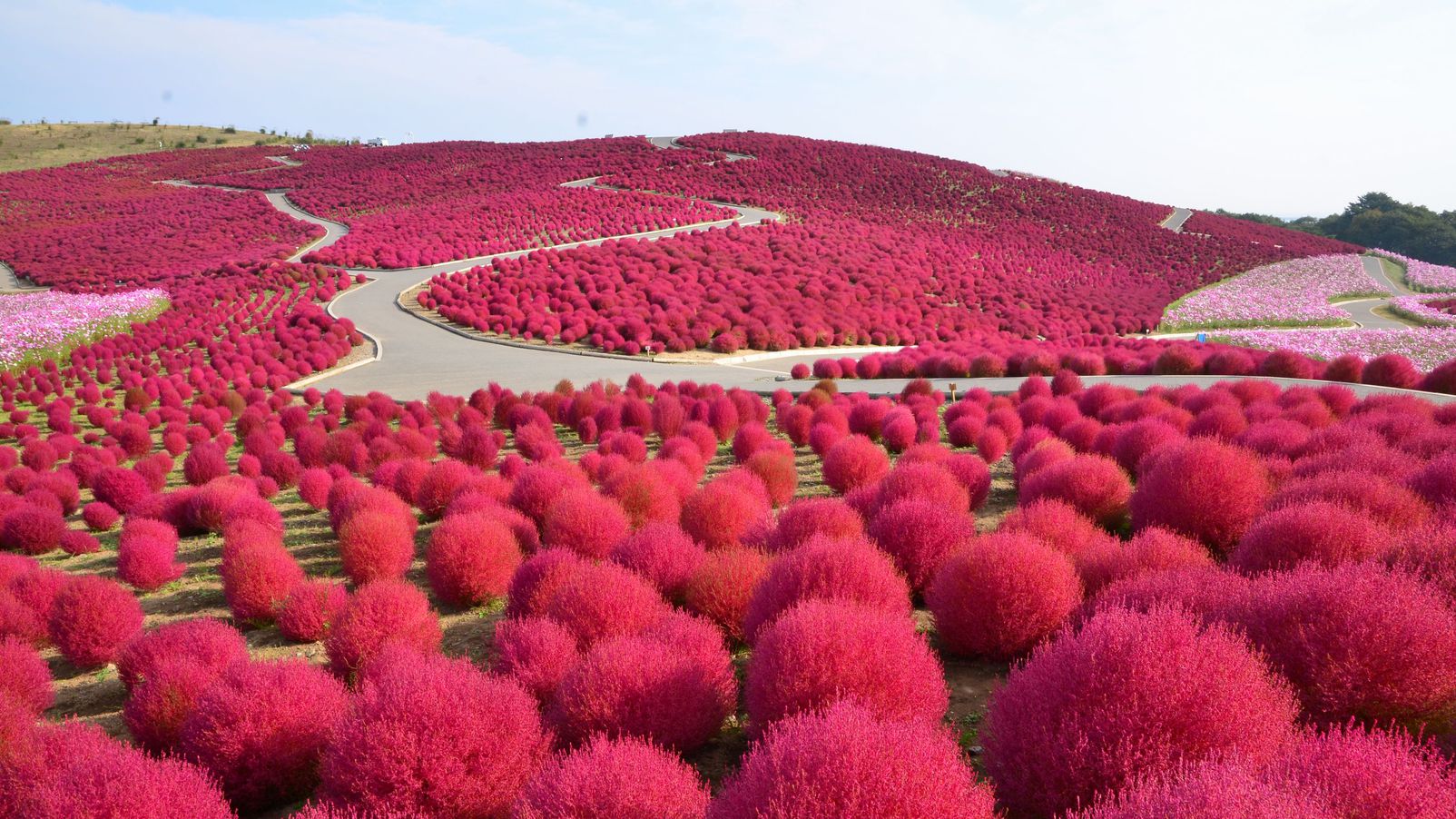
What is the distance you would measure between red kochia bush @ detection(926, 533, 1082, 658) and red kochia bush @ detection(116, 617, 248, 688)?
4663mm

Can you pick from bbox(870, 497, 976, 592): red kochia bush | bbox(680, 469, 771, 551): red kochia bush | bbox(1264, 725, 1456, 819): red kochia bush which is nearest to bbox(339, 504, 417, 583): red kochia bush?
bbox(680, 469, 771, 551): red kochia bush

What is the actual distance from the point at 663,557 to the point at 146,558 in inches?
235

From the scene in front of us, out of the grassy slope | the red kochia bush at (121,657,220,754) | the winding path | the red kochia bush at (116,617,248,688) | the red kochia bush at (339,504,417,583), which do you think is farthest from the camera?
the grassy slope

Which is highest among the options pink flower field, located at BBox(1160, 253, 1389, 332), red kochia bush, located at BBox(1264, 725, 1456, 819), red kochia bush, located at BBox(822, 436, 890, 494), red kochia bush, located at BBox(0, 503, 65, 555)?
pink flower field, located at BBox(1160, 253, 1389, 332)

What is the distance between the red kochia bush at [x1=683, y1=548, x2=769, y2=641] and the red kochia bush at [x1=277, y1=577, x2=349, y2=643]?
10.1 feet

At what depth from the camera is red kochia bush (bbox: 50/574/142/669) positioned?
6.71 m

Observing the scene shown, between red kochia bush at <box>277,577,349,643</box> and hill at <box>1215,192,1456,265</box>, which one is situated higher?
hill at <box>1215,192,1456,265</box>

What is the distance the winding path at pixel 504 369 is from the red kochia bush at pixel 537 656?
1333 cm

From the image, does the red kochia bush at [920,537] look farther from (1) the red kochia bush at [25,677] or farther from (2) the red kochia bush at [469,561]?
(1) the red kochia bush at [25,677]

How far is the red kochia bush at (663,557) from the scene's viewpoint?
638 centimetres

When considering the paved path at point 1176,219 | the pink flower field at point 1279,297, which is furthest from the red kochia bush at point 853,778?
the paved path at point 1176,219

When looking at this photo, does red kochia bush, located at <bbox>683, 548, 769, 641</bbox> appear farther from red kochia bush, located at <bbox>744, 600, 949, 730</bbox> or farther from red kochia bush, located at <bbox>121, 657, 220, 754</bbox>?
red kochia bush, located at <bbox>121, 657, 220, 754</bbox>

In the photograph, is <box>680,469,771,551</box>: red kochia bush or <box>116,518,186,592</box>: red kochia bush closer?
<box>680,469,771,551</box>: red kochia bush

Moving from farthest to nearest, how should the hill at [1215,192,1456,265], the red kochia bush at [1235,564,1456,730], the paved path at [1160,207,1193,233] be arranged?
the hill at [1215,192,1456,265] < the paved path at [1160,207,1193,233] < the red kochia bush at [1235,564,1456,730]
